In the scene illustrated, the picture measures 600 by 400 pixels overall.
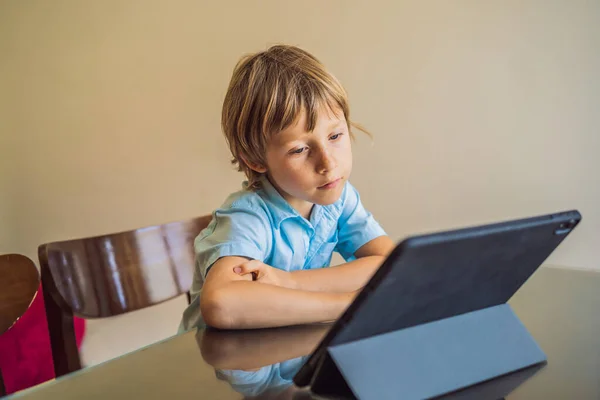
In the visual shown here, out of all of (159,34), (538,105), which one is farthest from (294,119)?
(159,34)

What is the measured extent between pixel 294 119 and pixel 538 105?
35.2 inches

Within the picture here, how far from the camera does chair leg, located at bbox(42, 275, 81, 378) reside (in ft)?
3.37

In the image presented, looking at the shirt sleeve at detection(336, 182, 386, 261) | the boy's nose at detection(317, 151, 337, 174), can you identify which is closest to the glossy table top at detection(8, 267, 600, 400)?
the boy's nose at detection(317, 151, 337, 174)

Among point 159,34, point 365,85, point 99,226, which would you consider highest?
point 159,34

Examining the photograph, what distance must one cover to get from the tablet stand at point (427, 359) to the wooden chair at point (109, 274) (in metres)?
0.67

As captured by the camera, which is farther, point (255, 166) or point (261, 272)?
point (255, 166)

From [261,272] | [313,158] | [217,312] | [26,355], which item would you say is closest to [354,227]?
[313,158]

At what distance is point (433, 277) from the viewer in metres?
0.47

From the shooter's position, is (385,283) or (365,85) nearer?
(385,283)

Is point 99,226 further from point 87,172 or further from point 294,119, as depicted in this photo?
point 294,119

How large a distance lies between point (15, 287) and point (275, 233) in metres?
0.45

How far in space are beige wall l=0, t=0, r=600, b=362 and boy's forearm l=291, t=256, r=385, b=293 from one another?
2.78 feet

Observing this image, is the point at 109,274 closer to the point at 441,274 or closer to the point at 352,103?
the point at 441,274

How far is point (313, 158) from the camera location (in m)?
0.95
